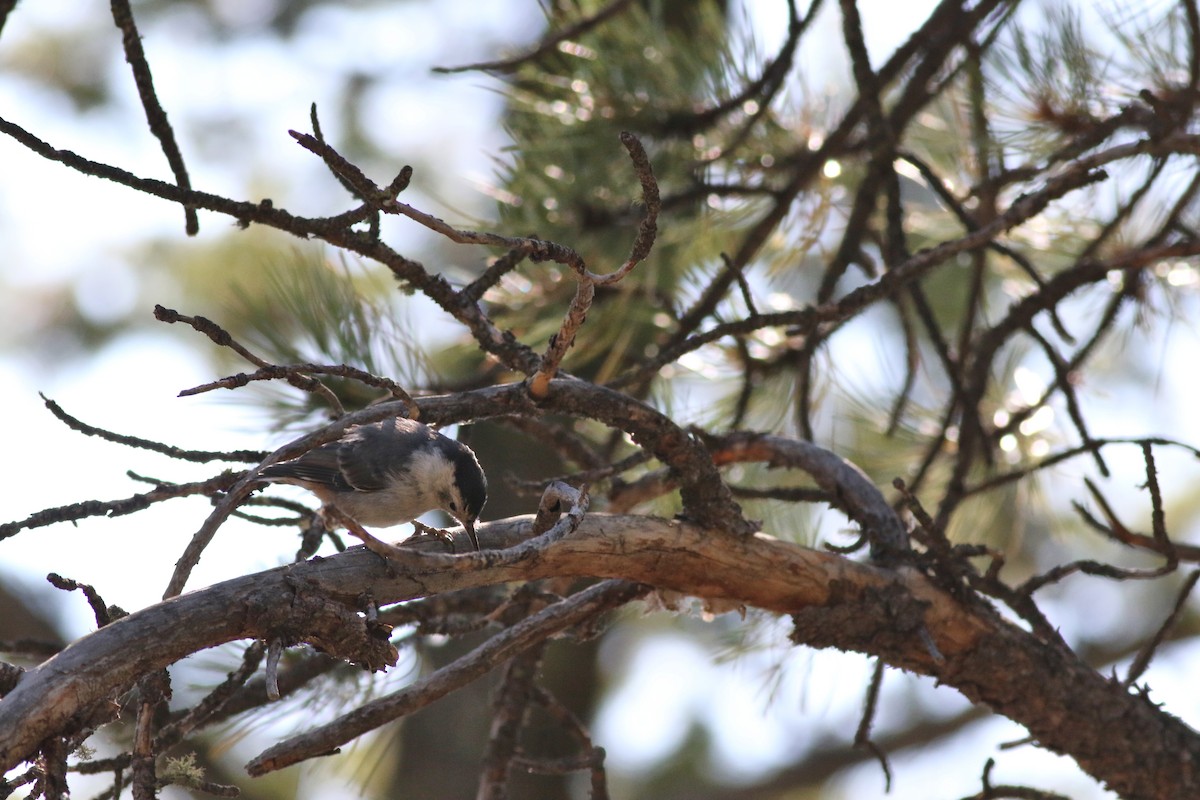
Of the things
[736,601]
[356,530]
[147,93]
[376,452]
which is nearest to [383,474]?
[376,452]

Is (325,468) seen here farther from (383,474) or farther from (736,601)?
(736,601)

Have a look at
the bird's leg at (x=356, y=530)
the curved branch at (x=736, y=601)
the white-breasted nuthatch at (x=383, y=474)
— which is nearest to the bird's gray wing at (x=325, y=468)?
the white-breasted nuthatch at (x=383, y=474)

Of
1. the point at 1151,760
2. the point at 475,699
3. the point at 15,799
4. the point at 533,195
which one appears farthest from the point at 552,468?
the point at 1151,760

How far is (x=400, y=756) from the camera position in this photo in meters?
5.60

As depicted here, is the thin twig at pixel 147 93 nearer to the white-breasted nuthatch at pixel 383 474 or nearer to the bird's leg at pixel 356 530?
the bird's leg at pixel 356 530

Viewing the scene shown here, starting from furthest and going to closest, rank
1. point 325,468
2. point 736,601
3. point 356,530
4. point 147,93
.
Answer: point 325,468, point 736,601, point 147,93, point 356,530

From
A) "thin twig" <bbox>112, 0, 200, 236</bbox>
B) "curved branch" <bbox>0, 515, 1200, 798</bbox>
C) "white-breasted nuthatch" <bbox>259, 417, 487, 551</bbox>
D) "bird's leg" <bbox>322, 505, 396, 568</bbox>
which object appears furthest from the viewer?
"white-breasted nuthatch" <bbox>259, 417, 487, 551</bbox>

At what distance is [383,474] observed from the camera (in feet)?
9.48

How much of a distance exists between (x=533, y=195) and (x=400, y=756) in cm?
355

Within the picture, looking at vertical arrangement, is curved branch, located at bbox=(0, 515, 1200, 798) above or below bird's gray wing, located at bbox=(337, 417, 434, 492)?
below

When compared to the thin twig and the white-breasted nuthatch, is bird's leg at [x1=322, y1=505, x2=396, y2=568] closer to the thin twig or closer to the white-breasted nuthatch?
the thin twig

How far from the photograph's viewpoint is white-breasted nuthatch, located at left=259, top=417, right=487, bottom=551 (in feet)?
9.24

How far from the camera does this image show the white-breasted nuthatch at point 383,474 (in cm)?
282

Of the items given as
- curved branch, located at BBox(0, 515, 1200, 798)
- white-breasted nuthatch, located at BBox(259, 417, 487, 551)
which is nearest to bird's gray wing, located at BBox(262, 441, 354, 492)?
white-breasted nuthatch, located at BBox(259, 417, 487, 551)
